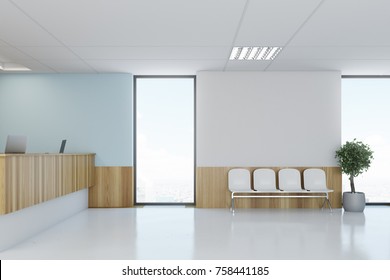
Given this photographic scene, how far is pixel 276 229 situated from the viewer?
6.04 m

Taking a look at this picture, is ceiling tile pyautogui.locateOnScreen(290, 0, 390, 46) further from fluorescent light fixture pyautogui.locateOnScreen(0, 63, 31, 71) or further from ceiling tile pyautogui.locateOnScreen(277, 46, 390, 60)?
fluorescent light fixture pyautogui.locateOnScreen(0, 63, 31, 71)

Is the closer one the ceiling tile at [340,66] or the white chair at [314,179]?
the ceiling tile at [340,66]

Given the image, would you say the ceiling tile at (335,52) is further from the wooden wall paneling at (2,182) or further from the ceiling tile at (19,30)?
the wooden wall paneling at (2,182)

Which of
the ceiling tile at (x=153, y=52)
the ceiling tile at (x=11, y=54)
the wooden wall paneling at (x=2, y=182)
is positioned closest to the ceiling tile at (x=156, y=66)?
the ceiling tile at (x=153, y=52)

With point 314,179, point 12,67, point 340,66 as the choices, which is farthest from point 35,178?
point 340,66

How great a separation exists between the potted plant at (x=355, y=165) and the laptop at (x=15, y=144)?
6036mm

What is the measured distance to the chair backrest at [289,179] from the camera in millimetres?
7973

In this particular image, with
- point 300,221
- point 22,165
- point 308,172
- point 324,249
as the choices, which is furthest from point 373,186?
point 22,165

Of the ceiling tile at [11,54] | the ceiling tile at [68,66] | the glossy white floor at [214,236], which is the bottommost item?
the glossy white floor at [214,236]

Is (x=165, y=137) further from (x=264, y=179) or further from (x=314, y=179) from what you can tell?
(x=314, y=179)

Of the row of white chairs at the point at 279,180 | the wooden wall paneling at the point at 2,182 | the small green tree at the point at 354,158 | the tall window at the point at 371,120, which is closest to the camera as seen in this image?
the wooden wall paneling at the point at 2,182

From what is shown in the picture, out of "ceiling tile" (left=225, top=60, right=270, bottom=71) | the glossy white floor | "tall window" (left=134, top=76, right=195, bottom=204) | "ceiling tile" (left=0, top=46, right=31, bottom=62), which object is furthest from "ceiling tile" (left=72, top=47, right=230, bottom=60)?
the glossy white floor

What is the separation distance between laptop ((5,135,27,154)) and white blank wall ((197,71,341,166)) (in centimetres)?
373

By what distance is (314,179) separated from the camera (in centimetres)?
809
